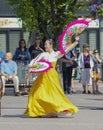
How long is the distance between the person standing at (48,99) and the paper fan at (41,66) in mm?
130

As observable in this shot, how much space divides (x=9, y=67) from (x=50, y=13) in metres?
3.68

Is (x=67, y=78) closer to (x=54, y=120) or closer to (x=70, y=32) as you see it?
(x=70, y=32)

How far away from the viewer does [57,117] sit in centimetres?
1423

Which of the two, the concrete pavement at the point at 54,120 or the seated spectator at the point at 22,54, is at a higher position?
the seated spectator at the point at 22,54

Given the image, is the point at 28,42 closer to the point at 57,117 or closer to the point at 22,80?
the point at 22,80

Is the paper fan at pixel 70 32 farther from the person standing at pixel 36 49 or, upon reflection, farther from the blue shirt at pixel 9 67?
the person standing at pixel 36 49

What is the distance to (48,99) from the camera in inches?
551

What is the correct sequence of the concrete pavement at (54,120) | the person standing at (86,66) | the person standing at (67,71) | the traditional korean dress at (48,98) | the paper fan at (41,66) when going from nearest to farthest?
1. the concrete pavement at (54,120)
2. the traditional korean dress at (48,98)
3. the paper fan at (41,66)
4. the person standing at (67,71)
5. the person standing at (86,66)

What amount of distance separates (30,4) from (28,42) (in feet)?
36.6

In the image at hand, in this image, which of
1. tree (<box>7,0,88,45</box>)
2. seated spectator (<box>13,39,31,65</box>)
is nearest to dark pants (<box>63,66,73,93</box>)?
seated spectator (<box>13,39,31,65</box>)

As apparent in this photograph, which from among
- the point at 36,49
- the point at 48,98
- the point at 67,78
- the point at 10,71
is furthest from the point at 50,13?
the point at 48,98

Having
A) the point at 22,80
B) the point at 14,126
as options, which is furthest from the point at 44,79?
the point at 22,80

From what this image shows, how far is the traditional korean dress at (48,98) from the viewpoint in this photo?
13906 millimetres

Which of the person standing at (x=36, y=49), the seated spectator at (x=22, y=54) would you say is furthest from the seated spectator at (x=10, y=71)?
the person standing at (x=36, y=49)
